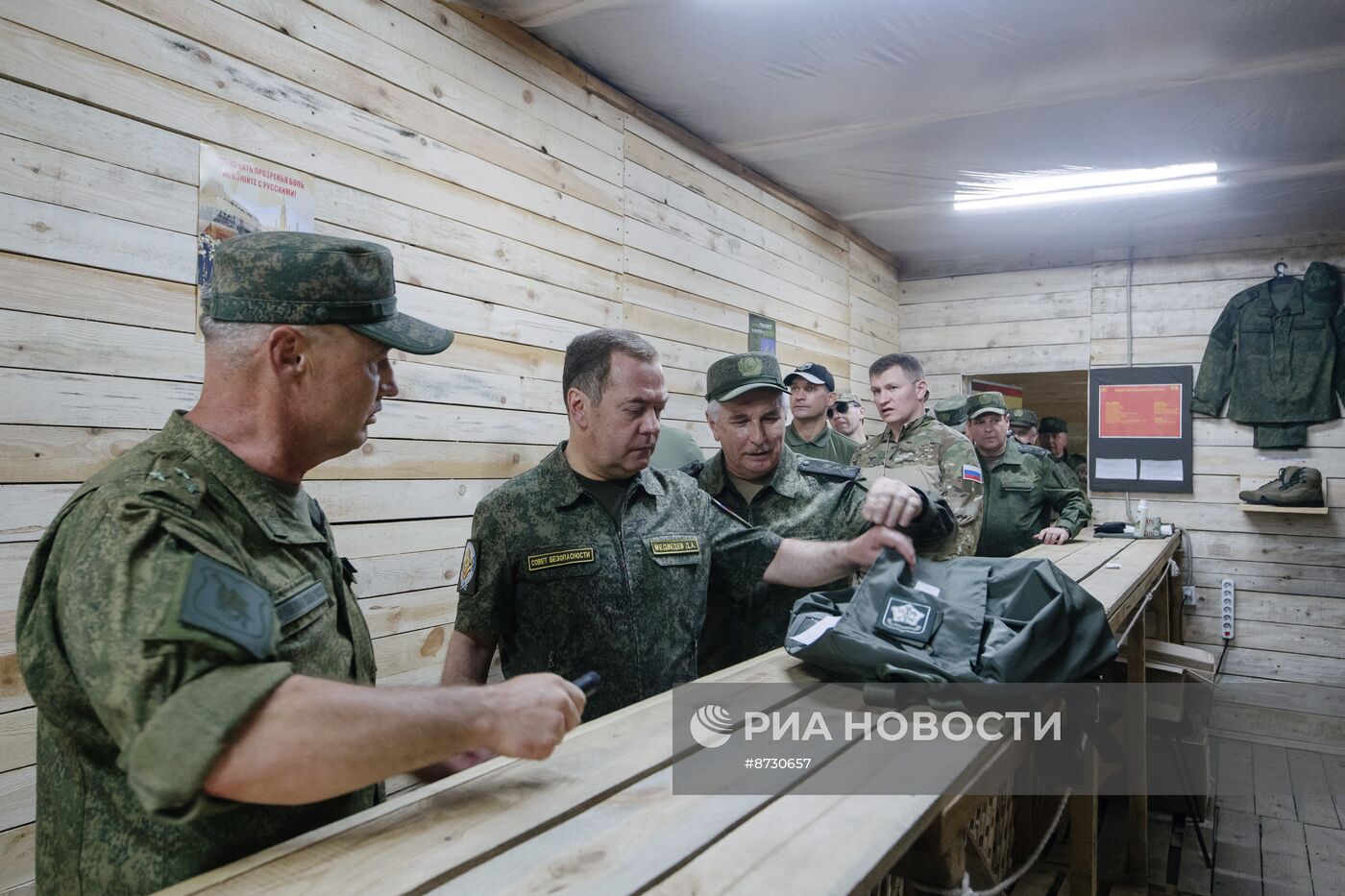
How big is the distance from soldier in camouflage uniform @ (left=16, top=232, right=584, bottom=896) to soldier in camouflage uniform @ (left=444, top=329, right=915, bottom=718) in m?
0.65

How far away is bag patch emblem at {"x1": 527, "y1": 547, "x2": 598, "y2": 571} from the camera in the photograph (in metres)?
1.89

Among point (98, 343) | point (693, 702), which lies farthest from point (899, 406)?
point (98, 343)

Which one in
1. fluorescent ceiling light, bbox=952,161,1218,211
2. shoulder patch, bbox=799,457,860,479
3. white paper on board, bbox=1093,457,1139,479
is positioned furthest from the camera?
white paper on board, bbox=1093,457,1139,479

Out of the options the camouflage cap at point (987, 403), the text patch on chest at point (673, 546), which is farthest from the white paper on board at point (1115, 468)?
the text patch on chest at point (673, 546)

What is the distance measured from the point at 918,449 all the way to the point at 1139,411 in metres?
3.19

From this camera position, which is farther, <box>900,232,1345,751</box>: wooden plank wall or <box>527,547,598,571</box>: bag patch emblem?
<box>900,232,1345,751</box>: wooden plank wall

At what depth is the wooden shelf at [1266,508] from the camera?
17.7 feet

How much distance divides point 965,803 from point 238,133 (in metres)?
2.24

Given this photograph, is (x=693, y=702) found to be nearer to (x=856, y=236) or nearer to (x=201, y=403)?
(x=201, y=403)

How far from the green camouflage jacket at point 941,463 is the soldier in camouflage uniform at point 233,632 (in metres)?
2.68

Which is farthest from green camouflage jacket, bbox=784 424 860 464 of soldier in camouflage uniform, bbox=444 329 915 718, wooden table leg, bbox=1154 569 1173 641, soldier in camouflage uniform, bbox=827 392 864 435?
wooden table leg, bbox=1154 569 1173 641

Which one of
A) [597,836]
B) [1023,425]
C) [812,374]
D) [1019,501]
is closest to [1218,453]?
[1023,425]

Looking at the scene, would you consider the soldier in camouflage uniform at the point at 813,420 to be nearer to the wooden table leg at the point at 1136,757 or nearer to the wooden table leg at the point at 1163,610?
the wooden table leg at the point at 1136,757

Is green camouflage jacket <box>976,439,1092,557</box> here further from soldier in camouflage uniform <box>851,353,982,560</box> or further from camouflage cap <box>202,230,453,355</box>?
camouflage cap <box>202,230,453,355</box>
